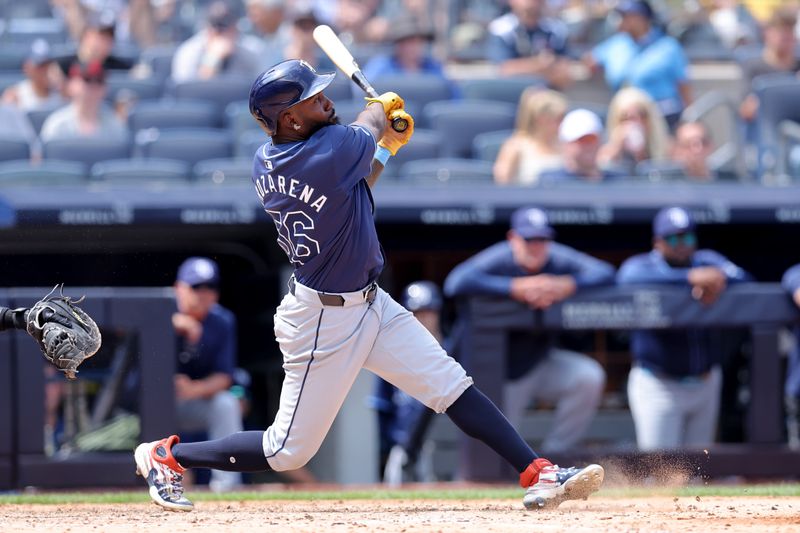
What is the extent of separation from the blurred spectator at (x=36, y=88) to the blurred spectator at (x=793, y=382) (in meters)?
4.71

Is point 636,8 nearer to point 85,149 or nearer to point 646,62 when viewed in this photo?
point 646,62

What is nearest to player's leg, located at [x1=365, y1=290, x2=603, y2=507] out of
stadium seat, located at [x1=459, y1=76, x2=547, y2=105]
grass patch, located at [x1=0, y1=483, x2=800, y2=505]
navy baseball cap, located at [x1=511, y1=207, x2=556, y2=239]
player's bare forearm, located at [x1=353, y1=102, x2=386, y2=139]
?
player's bare forearm, located at [x1=353, y1=102, x2=386, y2=139]

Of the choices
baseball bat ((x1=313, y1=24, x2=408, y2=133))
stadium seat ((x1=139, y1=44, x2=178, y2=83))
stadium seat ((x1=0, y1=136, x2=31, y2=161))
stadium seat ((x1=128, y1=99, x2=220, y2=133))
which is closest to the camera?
baseball bat ((x1=313, y1=24, x2=408, y2=133))

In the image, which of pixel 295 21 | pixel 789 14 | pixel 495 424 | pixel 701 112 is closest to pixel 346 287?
pixel 495 424

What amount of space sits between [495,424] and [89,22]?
6661 millimetres

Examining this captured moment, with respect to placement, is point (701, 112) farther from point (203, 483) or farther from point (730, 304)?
point (203, 483)

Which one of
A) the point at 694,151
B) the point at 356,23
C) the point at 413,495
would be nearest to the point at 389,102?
the point at 413,495

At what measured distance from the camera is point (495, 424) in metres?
4.53

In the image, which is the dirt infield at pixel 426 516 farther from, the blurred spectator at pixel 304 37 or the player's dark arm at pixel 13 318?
the blurred spectator at pixel 304 37

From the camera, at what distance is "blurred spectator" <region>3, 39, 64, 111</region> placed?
8.74m

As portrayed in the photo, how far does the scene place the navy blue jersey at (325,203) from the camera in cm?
425

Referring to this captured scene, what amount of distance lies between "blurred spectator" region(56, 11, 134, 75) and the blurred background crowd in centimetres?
1

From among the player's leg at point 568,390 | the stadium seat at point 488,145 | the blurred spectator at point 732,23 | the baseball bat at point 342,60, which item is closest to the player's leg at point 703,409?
the player's leg at point 568,390

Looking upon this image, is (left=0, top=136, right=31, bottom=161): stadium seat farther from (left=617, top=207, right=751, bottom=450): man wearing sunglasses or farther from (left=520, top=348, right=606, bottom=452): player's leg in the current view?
(left=617, top=207, right=751, bottom=450): man wearing sunglasses
